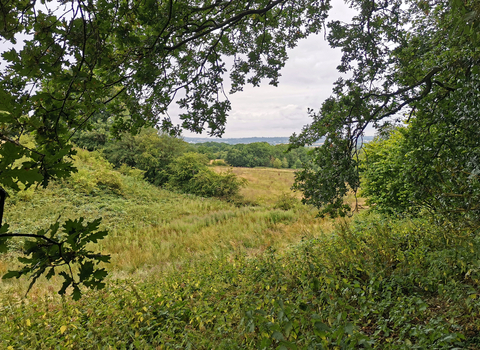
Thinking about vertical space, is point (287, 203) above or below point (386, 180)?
below

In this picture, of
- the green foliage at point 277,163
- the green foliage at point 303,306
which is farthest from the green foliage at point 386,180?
the green foliage at point 277,163

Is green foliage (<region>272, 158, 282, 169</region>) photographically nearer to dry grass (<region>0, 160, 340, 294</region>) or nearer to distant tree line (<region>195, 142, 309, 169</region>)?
distant tree line (<region>195, 142, 309, 169</region>)

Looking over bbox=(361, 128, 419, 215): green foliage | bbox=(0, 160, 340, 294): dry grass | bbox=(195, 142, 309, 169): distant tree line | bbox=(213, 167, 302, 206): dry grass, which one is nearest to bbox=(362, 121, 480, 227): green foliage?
bbox=(0, 160, 340, 294): dry grass

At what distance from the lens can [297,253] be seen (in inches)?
208

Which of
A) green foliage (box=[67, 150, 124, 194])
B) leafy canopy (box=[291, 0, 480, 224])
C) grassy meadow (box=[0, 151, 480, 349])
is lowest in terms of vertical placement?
grassy meadow (box=[0, 151, 480, 349])

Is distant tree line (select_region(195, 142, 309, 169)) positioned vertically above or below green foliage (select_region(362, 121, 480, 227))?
above

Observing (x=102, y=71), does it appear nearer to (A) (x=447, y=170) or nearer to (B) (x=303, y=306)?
(B) (x=303, y=306)

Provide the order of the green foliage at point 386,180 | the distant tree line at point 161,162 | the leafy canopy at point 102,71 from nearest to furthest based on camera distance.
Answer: the leafy canopy at point 102,71 < the green foliage at point 386,180 < the distant tree line at point 161,162

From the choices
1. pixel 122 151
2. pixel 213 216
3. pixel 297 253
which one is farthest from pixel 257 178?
pixel 297 253

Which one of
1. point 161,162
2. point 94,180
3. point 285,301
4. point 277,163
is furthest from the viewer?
point 277,163

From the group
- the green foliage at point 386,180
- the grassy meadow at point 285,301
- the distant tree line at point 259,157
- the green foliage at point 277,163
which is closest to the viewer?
the grassy meadow at point 285,301

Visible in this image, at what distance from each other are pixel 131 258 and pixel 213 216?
636cm

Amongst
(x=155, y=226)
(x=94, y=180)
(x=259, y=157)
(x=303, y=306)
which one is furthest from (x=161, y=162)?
(x=259, y=157)

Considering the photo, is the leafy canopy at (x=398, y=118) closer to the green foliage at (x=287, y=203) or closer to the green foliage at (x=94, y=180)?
the green foliage at (x=287, y=203)
